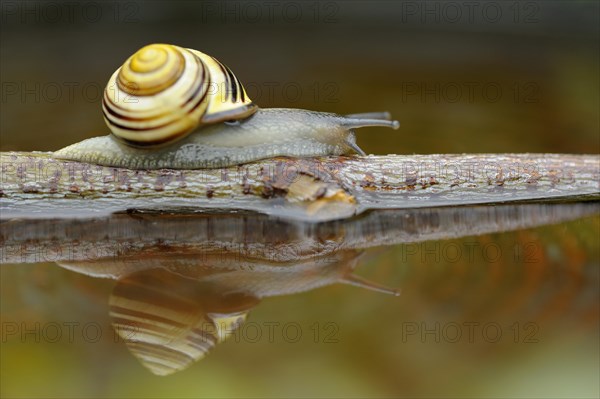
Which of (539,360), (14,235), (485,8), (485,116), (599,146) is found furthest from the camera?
(485,8)

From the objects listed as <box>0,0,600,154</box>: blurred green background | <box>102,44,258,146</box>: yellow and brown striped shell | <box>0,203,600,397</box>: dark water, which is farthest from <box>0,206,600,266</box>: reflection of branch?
<box>0,0,600,154</box>: blurred green background

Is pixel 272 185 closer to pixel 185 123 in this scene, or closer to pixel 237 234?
pixel 237 234

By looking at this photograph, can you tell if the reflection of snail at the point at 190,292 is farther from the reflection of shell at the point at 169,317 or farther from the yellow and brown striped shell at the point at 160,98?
the yellow and brown striped shell at the point at 160,98

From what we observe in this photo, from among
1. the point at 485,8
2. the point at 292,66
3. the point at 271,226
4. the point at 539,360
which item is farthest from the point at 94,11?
the point at 539,360

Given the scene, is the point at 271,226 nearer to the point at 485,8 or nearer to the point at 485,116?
the point at 485,116

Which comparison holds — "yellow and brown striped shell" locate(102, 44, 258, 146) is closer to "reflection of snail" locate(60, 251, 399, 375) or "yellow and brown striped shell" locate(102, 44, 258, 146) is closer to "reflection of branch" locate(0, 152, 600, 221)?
"reflection of branch" locate(0, 152, 600, 221)

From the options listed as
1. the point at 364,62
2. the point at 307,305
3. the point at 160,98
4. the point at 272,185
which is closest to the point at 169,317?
the point at 307,305
